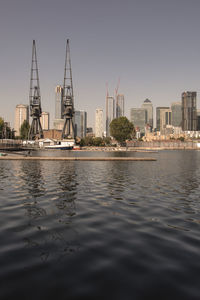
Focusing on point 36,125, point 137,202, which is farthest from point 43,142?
point 137,202

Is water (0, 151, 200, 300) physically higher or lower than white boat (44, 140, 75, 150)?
lower

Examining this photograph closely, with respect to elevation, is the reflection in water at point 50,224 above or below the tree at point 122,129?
below

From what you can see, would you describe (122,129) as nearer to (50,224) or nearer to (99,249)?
(50,224)

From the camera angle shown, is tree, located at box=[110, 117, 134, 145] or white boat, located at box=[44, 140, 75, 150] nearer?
white boat, located at box=[44, 140, 75, 150]

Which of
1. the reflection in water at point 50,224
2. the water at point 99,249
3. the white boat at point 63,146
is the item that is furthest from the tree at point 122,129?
the water at point 99,249

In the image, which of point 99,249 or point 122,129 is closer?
point 99,249

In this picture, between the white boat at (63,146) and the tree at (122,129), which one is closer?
the white boat at (63,146)

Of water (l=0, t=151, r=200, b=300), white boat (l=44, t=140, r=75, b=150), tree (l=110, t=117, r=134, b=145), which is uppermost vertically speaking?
tree (l=110, t=117, r=134, b=145)

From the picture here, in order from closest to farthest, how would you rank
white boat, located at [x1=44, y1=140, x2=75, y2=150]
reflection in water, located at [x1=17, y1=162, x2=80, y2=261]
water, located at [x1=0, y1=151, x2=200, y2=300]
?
water, located at [x1=0, y1=151, x2=200, y2=300]
reflection in water, located at [x1=17, y1=162, x2=80, y2=261]
white boat, located at [x1=44, y1=140, x2=75, y2=150]

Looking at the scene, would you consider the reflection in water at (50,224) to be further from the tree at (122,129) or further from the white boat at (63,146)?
the tree at (122,129)

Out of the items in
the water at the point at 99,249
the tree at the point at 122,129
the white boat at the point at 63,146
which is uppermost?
the tree at the point at 122,129

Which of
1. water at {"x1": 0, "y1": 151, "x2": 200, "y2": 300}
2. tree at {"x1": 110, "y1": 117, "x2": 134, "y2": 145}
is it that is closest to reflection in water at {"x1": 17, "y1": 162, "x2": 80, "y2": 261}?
water at {"x1": 0, "y1": 151, "x2": 200, "y2": 300}

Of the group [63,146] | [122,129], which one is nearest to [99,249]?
[63,146]

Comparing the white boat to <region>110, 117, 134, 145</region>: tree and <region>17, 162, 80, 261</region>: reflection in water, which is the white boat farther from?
<region>17, 162, 80, 261</region>: reflection in water
